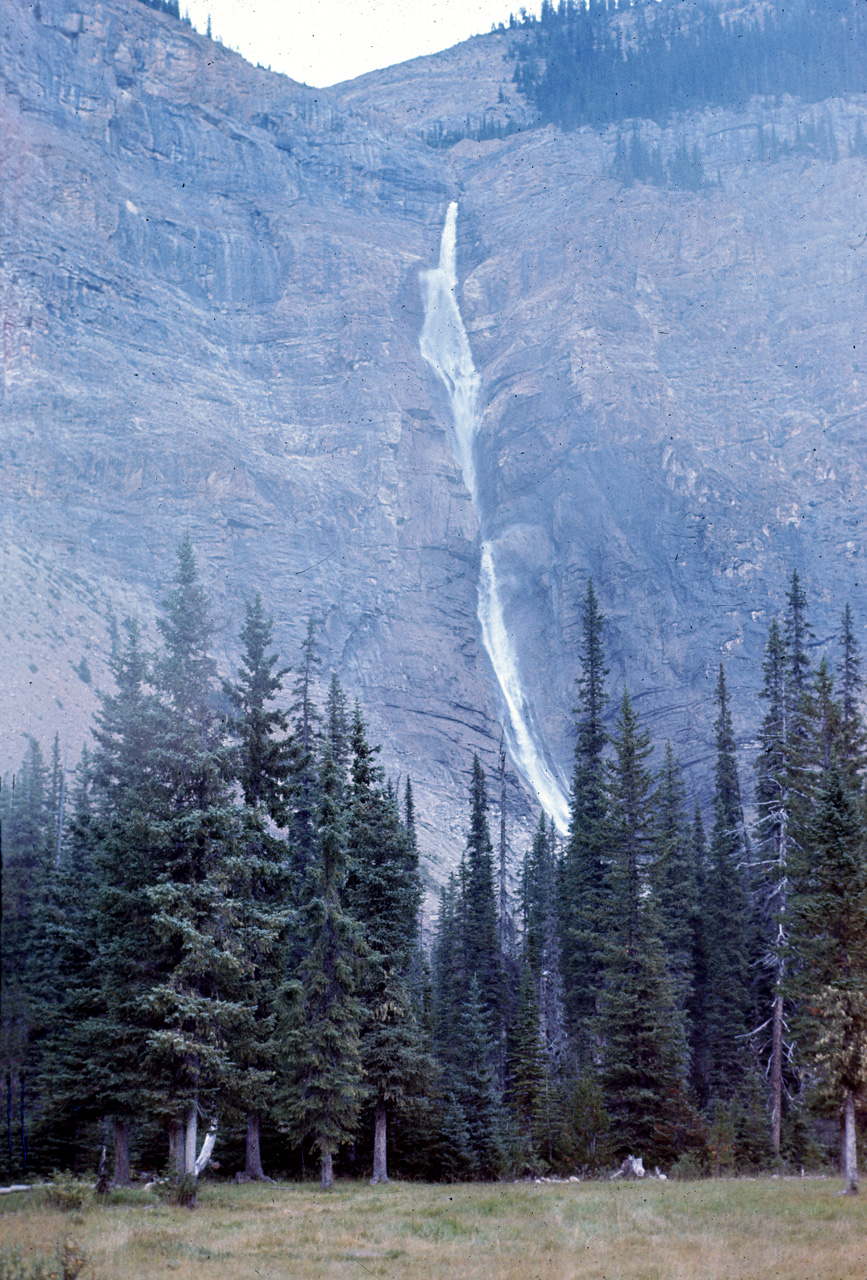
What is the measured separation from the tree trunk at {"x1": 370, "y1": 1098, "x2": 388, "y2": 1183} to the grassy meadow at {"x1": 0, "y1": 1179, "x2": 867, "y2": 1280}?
4.15m

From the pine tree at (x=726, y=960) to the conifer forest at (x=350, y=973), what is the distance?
0.56ft

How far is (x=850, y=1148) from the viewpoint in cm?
2231

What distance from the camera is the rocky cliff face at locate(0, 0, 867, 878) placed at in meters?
112

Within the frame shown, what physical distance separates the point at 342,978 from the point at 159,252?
465 ft

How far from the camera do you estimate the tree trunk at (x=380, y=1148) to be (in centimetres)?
2733

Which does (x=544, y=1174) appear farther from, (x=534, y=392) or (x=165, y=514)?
(x=534, y=392)

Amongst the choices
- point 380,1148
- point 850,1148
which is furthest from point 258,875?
point 850,1148

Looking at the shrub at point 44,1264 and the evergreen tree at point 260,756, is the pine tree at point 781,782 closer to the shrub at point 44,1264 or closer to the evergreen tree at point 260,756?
the evergreen tree at point 260,756

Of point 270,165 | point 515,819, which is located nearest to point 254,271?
point 270,165

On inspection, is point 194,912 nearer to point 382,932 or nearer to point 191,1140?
point 191,1140

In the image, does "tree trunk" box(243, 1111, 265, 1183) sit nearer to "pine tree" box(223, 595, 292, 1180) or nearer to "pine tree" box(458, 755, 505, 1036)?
"pine tree" box(223, 595, 292, 1180)

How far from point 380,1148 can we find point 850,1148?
12.1m

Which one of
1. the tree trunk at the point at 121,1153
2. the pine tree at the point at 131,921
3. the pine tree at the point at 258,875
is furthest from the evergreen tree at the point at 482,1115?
the pine tree at the point at 131,921

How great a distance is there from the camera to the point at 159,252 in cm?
14662
